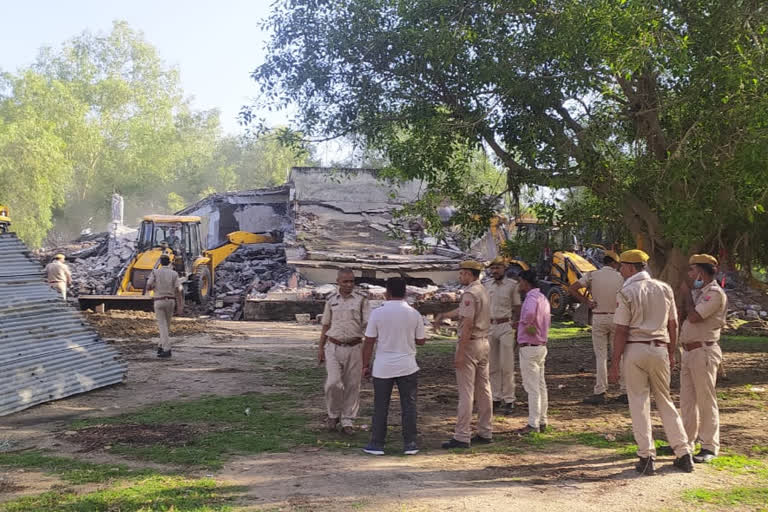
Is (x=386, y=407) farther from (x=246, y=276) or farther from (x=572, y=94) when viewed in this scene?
(x=246, y=276)

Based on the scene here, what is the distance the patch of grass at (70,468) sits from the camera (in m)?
5.87

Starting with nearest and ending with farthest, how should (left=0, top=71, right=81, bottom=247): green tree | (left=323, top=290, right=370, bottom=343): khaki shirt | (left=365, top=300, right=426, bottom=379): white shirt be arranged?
(left=365, top=300, right=426, bottom=379): white shirt, (left=323, top=290, right=370, bottom=343): khaki shirt, (left=0, top=71, right=81, bottom=247): green tree

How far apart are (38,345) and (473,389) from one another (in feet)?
18.3

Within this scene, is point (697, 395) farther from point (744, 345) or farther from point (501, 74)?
point (744, 345)

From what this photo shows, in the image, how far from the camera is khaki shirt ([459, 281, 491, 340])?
23.0ft

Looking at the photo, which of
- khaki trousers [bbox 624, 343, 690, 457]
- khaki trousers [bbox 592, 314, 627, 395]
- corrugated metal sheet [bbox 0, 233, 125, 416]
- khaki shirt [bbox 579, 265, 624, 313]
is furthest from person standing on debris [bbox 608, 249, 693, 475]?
corrugated metal sheet [bbox 0, 233, 125, 416]

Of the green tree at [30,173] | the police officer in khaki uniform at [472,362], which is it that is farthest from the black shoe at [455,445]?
the green tree at [30,173]

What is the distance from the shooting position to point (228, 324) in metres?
19.6

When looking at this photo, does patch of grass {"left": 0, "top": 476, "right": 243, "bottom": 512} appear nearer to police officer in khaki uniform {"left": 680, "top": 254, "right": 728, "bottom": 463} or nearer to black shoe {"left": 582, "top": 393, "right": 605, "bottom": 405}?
police officer in khaki uniform {"left": 680, "top": 254, "right": 728, "bottom": 463}

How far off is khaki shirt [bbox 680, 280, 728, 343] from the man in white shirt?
2.36 meters

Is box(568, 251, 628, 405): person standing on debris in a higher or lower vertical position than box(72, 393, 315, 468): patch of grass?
higher

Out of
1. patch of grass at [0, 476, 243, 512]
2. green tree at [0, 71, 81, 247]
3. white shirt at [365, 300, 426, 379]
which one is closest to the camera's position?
patch of grass at [0, 476, 243, 512]

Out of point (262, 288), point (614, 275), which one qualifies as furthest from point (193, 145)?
point (614, 275)

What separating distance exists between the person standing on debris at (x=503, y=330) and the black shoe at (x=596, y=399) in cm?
116
